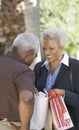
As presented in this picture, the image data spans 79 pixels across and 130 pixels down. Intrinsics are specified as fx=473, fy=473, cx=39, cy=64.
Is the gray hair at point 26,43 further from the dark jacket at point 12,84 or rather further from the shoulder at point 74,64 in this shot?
the shoulder at point 74,64

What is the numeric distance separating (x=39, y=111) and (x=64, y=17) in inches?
488

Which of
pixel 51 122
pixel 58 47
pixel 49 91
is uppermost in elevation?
pixel 58 47

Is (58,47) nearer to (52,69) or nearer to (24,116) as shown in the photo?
(52,69)

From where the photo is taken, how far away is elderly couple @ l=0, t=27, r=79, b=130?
168 inches

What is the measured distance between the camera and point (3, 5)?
38.0 ft

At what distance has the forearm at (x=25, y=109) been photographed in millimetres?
4211

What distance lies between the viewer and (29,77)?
169 inches

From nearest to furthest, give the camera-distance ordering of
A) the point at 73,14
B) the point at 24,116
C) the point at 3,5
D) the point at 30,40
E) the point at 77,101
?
1. the point at 24,116
2. the point at 30,40
3. the point at 77,101
4. the point at 3,5
5. the point at 73,14

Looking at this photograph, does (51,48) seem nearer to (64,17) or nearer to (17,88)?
(17,88)

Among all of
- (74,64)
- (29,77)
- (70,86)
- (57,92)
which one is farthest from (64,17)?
(29,77)

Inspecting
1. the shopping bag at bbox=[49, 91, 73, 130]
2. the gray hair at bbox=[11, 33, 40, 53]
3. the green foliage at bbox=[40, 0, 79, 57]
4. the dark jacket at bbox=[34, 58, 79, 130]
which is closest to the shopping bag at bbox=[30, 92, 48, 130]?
the shopping bag at bbox=[49, 91, 73, 130]

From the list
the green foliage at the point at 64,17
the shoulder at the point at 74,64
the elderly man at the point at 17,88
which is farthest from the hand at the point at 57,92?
the green foliage at the point at 64,17

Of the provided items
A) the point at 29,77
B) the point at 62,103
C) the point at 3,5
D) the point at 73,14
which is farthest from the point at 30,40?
the point at 73,14

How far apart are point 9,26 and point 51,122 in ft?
24.7
